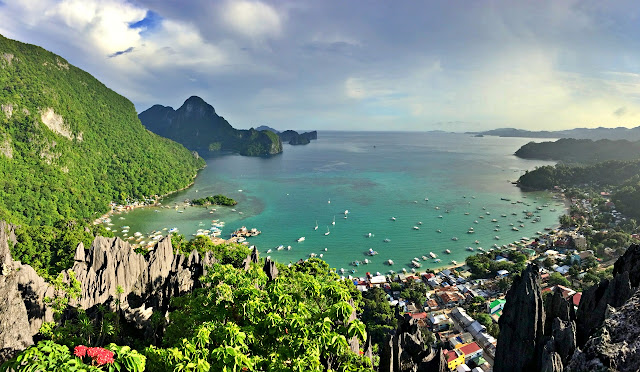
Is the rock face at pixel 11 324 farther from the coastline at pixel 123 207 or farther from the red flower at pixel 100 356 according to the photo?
the coastline at pixel 123 207

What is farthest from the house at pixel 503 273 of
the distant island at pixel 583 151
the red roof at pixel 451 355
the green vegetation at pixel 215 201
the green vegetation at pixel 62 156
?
the distant island at pixel 583 151

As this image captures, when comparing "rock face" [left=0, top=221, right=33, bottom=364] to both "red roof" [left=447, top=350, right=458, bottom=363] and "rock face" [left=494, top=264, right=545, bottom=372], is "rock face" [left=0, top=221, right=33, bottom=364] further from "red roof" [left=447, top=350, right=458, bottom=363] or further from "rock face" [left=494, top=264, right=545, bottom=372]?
"red roof" [left=447, top=350, right=458, bottom=363]

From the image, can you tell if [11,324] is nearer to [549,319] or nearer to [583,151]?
[549,319]

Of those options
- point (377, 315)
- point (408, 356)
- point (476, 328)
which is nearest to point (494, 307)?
point (476, 328)

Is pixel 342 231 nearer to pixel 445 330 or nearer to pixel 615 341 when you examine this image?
pixel 445 330

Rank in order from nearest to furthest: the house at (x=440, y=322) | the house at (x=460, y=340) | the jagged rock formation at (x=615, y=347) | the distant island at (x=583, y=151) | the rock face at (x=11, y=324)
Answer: the jagged rock formation at (x=615, y=347) → the rock face at (x=11, y=324) → the house at (x=460, y=340) → the house at (x=440, y=322) → the distant island at (x=583, y=151)
